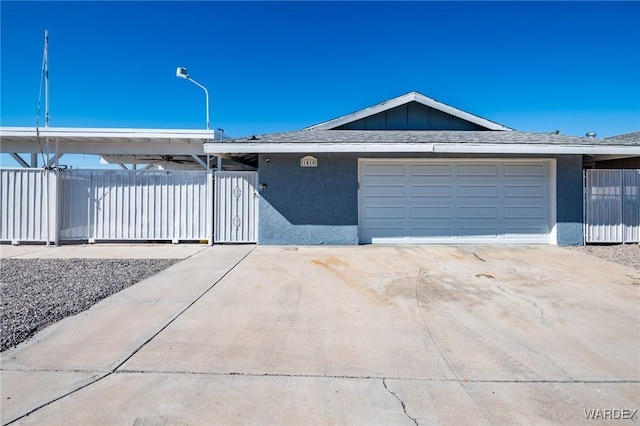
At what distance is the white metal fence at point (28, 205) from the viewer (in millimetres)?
9305

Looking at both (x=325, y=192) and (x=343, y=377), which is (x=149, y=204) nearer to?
(x=325, y=192)

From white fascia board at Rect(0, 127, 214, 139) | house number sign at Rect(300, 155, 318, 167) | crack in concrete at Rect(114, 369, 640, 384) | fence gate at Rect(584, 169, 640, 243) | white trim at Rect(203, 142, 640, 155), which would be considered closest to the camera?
crack in concrete at Rect(114, 369, 640, 384)

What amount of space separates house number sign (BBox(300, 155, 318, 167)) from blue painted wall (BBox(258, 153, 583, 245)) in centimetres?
10

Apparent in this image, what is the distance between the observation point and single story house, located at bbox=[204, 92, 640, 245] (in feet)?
30.5

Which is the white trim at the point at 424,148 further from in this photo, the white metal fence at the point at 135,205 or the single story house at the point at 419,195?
the white metal fence at the point at 135,205

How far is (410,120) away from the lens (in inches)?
432

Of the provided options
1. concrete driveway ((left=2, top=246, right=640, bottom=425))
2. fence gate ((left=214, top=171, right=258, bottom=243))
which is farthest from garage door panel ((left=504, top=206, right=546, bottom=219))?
fence gate ((left=214, top=171, right=258, bottom=243))

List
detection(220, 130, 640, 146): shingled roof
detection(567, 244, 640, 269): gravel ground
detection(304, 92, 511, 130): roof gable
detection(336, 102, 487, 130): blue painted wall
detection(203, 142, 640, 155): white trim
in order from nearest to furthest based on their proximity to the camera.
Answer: detection(567, 244, 640, 269): gravel ground, detection(203, 142, 640, 155): white trim, detection(220, 130, 640, 146): shingled roof, detection(304, 92, 511, 130): roof gable, detection(336, 102, 487, 130): blue painted wall

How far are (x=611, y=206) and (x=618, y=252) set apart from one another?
1.63 meters

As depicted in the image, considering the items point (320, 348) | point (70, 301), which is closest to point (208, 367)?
point (320, 348)

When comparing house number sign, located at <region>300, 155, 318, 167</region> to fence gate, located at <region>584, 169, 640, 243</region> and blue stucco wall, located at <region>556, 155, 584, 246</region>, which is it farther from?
fence gate, located at <region>584, 169, 640, 243</region>

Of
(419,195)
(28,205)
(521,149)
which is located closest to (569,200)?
(521,149)

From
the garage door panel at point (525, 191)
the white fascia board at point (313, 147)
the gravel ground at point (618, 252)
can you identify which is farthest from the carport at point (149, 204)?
the gravel ground at point (618, 252)

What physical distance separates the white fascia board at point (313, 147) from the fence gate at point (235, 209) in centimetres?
112
